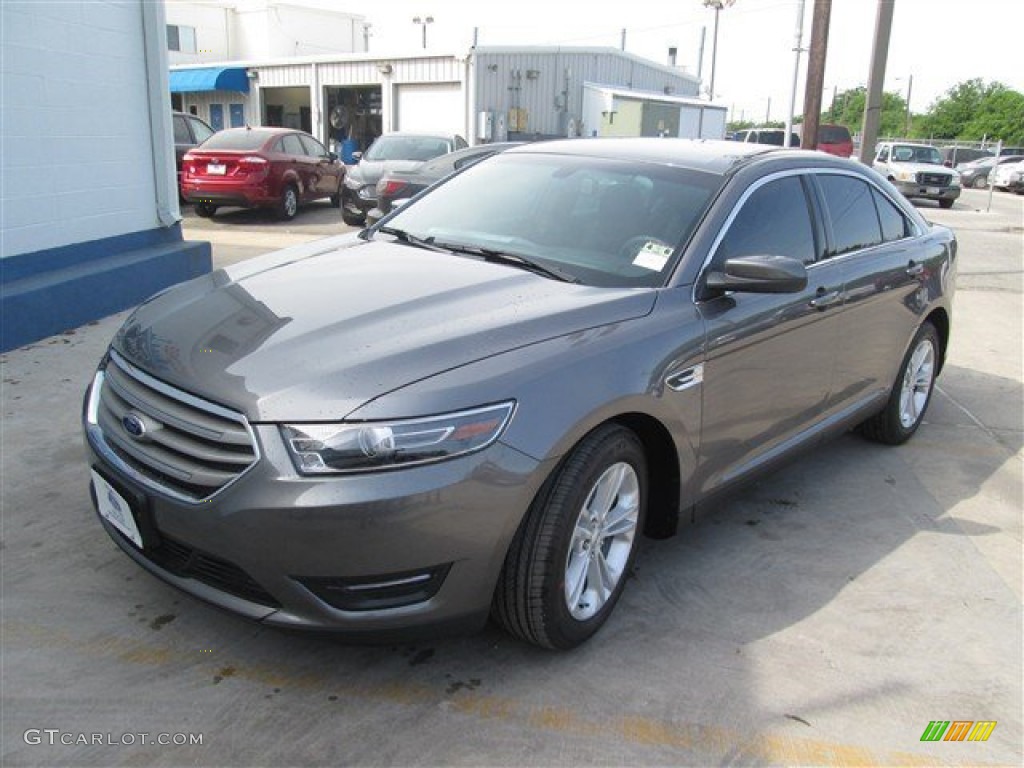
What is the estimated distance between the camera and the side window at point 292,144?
50.8 feet

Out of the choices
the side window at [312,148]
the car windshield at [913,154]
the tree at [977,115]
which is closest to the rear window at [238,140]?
the side window at [312,148]

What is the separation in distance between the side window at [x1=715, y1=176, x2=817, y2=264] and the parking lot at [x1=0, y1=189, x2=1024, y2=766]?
128cm

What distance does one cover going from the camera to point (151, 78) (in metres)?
7.89

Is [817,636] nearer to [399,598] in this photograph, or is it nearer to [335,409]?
[399,598]

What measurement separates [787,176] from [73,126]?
558cm

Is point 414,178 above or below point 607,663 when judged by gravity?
above

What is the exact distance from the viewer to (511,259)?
3.59 metres

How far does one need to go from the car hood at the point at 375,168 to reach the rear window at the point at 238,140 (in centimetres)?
157

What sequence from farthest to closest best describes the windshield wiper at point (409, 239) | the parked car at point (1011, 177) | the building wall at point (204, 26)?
the building wall at point (204, 26) → the parked car at point (1011, 177) → the windshield wiper at point (409, 239)

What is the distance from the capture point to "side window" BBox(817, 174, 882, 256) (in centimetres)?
443

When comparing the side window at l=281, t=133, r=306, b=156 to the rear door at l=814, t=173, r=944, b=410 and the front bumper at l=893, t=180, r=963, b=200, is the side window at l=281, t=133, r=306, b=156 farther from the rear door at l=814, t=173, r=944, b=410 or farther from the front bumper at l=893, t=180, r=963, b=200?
the front bumper at l=893, t=180, r=963, b=200

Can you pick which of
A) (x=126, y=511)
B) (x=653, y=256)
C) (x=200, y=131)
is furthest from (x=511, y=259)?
(x=200, y=131)

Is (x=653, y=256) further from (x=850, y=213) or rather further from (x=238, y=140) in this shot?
(x=238, y=140)

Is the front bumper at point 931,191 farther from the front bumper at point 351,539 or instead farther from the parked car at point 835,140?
the front bumper at point 351,539
